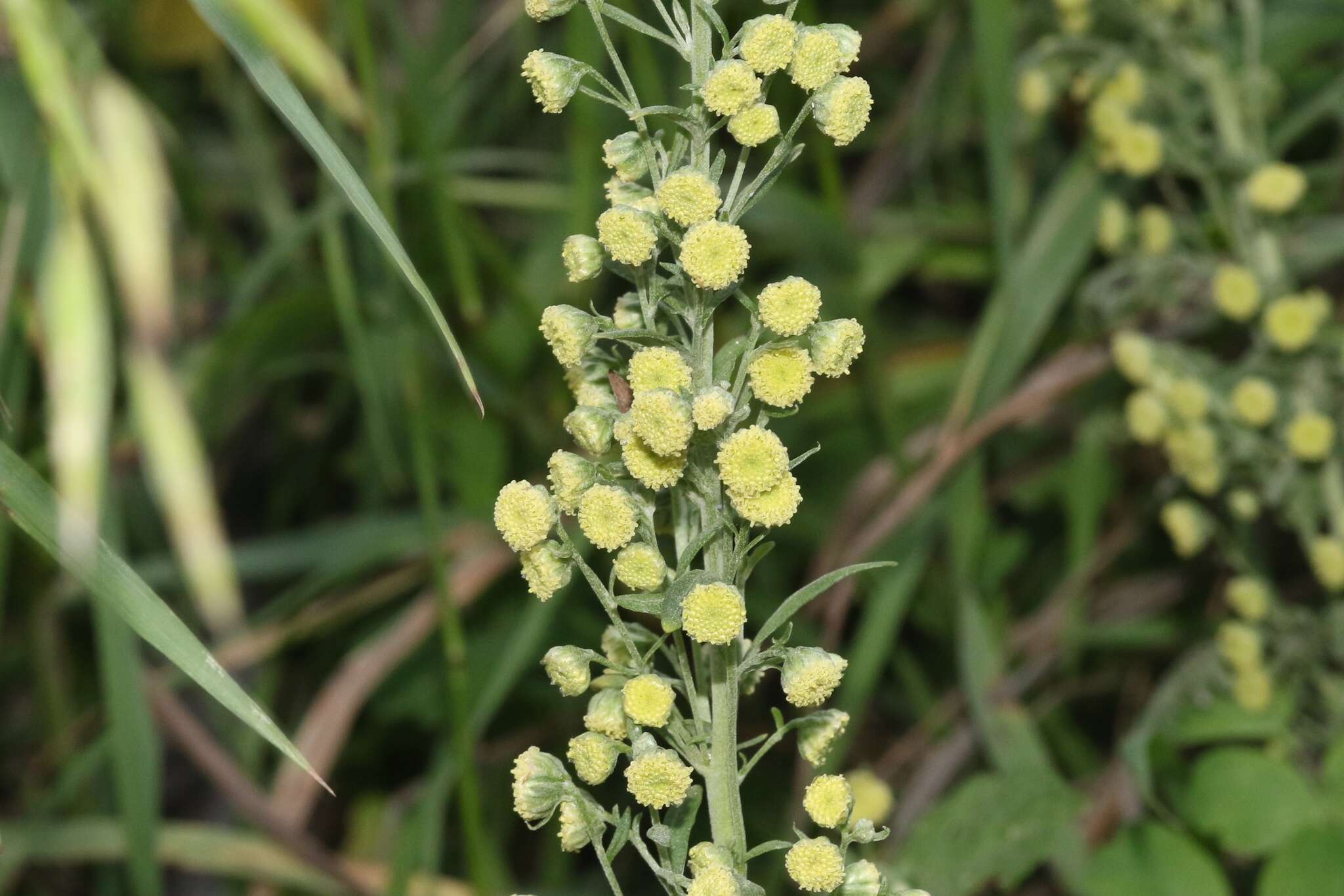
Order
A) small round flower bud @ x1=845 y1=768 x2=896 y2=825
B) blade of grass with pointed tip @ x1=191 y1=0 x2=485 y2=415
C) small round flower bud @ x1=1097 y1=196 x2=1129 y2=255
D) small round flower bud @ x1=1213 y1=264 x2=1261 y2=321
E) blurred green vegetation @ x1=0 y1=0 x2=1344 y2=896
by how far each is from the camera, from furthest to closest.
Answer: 1. small round flower bud @ x1=1097 y1=196 x2=1129 y2=255
2. small round flower bud @ x1=1213 y1=264 x2=1261 y2=321
3. blurred green vegetation @ x1=0 y1=0 x2=1344 y2=896
4. small round flower bud @ x1=845 y1=768 x2=896 y2=825
5. blade of grass with pointed tip @ x1=191 y1=0 x2=485 y2=415

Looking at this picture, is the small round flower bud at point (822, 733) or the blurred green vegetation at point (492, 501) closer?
the small round flower bud at point (822, 733)

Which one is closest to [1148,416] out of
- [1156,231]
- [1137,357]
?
[1137,357]

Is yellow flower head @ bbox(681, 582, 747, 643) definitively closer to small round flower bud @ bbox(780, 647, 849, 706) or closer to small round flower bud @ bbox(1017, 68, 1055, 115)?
small round flower bud @ bbox(780, 647, 849, 706)

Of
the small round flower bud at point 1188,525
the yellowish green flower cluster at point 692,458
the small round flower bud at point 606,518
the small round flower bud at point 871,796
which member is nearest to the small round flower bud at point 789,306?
the yellowish green flower cluster at point 692,458

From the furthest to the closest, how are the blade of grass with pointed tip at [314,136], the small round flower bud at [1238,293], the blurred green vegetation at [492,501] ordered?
the small round flower bud at [1238,293], the blurred green vegetation at [492,501], the blade of grass with pointed tip at [314,136]

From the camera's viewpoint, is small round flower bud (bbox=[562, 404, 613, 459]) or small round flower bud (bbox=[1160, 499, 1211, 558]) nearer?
small round flower bud (bbox=[562, 404, 613, 459])

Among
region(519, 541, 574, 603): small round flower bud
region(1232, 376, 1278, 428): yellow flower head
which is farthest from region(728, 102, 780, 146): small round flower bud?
region(1232, 376, 1278, 428): yellow flower head

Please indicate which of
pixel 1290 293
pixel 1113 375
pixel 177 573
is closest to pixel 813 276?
pixel 1113 375

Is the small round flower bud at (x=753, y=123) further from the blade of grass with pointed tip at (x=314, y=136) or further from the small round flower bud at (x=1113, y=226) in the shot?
the small round flower bud at (x=1113, y=226)
